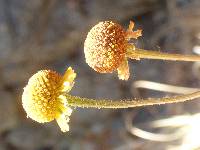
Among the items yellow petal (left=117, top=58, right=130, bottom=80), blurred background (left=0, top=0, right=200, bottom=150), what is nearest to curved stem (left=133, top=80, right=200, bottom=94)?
blurred background (left=0, top=0, right=200, bottom=150)

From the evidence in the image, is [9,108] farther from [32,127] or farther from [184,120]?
[184,120]

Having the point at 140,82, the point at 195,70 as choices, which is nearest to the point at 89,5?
the point at 140,82

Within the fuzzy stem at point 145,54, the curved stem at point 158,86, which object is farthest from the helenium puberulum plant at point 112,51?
the curved stem at point 158,86

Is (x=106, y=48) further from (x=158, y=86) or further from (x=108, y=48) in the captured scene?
(x=158, y=86)

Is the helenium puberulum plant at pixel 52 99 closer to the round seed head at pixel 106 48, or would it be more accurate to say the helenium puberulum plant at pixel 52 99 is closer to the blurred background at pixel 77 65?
the round seed head at pixel 106 48

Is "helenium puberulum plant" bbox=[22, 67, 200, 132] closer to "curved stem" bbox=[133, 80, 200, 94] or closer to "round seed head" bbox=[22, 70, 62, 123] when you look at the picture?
"round seed head" bbox=[22, 70, 62, 123]

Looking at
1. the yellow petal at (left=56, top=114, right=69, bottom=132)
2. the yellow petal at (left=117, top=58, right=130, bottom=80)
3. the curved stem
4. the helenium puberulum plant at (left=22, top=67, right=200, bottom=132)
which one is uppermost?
the curved stem

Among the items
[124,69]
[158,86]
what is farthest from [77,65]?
[124,69]
